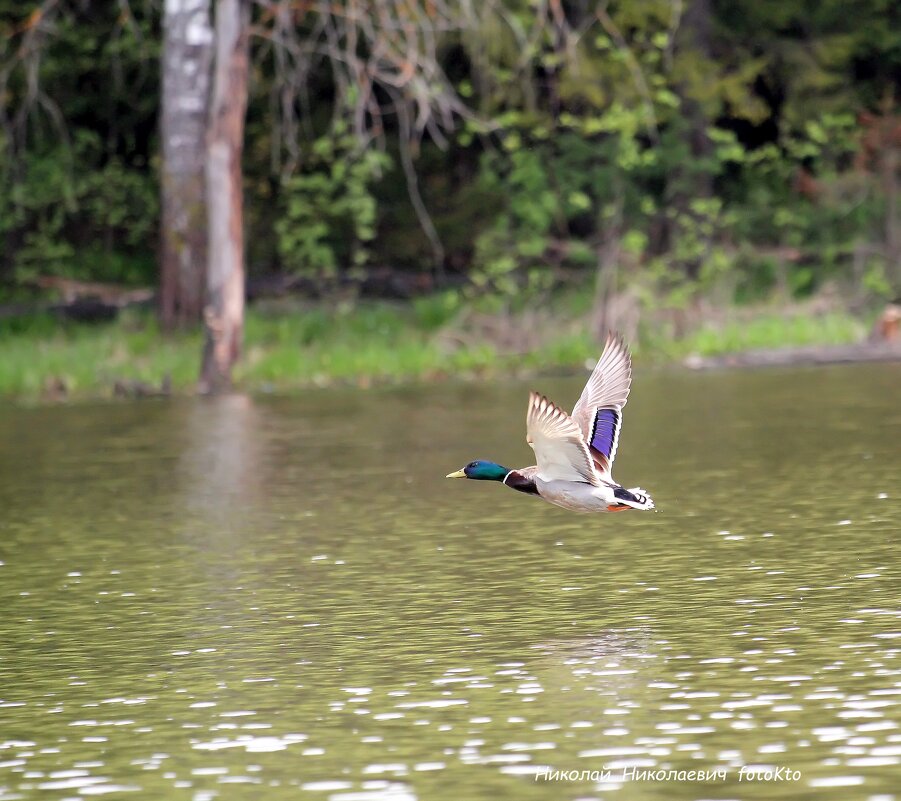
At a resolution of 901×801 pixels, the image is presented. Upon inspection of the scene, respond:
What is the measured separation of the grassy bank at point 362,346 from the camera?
27.8m

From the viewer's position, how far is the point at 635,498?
11.0 meters

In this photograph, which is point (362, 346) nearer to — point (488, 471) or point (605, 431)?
point (488, 471)

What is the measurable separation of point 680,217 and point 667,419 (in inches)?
535

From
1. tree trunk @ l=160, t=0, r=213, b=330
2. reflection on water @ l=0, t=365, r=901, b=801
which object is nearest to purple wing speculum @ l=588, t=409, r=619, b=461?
reflection on water @ l=0, t=365, r=901, b=801

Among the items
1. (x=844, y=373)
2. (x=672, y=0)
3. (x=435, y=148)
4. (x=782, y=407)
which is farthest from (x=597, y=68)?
(x=782, y=407)

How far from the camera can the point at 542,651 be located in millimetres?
9922

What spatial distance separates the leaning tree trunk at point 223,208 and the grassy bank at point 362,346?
52cm

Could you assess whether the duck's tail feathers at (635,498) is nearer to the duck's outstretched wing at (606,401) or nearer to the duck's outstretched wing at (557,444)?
the duck's outstretched wing at (557,444)

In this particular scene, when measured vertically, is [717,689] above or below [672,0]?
below

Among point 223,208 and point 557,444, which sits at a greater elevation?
point 223,208

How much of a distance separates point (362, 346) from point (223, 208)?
11.5 feet

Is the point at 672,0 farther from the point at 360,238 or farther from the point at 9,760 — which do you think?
the point at 9,760

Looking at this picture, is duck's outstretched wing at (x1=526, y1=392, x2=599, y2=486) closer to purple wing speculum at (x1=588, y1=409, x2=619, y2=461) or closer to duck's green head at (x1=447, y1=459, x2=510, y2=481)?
purple wing speculum at (x1=588, y1=409, x2=619, y2=461)

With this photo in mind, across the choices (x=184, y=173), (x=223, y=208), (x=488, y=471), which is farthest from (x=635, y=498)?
(x=184, y=173)
